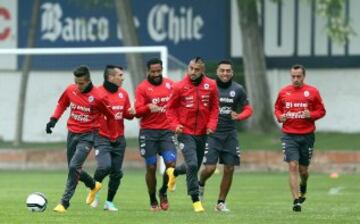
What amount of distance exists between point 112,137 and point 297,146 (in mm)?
2866

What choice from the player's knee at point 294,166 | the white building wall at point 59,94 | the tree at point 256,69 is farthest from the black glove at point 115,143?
the tree at point 256,69

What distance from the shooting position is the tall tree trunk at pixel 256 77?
38562 mm

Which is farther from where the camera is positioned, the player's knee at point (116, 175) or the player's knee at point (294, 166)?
the player's knee at point (294, 166)

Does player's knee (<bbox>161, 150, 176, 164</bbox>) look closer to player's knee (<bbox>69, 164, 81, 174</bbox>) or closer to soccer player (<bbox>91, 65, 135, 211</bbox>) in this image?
soccer player (<bbox>91, 65, 135, 211</bbox>)

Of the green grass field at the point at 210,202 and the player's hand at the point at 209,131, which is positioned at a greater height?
the player's hand at the point at 209,131

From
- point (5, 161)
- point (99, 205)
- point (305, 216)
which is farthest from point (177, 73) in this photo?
point (305, 216)

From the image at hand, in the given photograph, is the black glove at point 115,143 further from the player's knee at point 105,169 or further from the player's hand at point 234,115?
the player's hand at point 234,115

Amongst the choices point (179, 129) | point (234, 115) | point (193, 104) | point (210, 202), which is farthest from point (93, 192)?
point (210, 202)

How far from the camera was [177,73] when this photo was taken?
118 feet

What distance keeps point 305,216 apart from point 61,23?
84.2 ft

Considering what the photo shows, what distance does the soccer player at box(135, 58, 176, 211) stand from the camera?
2069 centimetres

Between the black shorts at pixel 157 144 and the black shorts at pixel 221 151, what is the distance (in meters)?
0.78

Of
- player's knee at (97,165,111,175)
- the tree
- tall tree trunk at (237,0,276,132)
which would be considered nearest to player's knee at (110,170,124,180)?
player's knee at (97,165,111,175)

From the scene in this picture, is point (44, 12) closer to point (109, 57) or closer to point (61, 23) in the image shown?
point (61, 23)
